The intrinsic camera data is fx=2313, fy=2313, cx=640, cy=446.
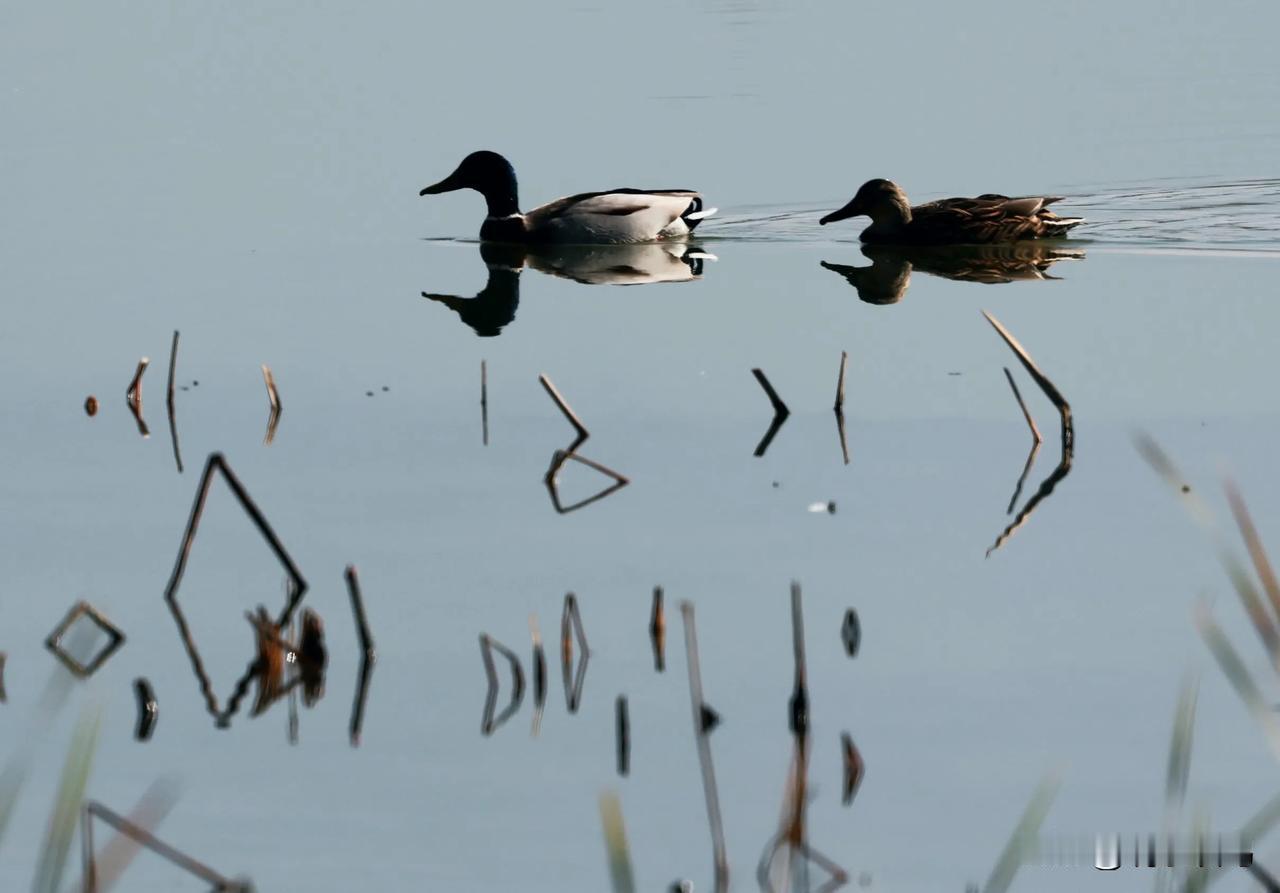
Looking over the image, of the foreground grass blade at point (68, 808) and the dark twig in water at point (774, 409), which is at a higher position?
the dark twig in water at point (774, 409)

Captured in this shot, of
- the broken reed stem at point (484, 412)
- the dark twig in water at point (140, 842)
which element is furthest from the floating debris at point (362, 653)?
the broken reed stem at point (484, 412)

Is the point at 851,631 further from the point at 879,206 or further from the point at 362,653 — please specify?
the point at 879,206

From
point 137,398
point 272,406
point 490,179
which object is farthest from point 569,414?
point 490,179

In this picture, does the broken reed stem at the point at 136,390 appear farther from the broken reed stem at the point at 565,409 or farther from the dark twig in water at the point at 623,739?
the dark twig in water at the point at 623,739

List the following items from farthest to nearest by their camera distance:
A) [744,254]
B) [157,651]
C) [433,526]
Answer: [744,254] → [433,526] → [157,651]

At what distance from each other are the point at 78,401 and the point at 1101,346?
5226 mm

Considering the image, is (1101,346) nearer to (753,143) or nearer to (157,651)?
(157,651)

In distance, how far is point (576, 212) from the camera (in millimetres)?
16656

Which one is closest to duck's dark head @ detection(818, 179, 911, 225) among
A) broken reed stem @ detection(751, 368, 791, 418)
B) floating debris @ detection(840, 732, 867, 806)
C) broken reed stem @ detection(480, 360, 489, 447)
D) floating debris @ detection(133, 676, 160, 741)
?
broken reed stem @ detection(480, 360, 489, 447)

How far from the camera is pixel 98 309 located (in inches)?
531

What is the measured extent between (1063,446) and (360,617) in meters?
3.62

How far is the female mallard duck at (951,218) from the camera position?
52.0ft

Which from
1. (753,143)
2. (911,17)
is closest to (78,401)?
(753,143)

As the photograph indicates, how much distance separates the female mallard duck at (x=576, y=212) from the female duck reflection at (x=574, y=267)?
90 millimetres
